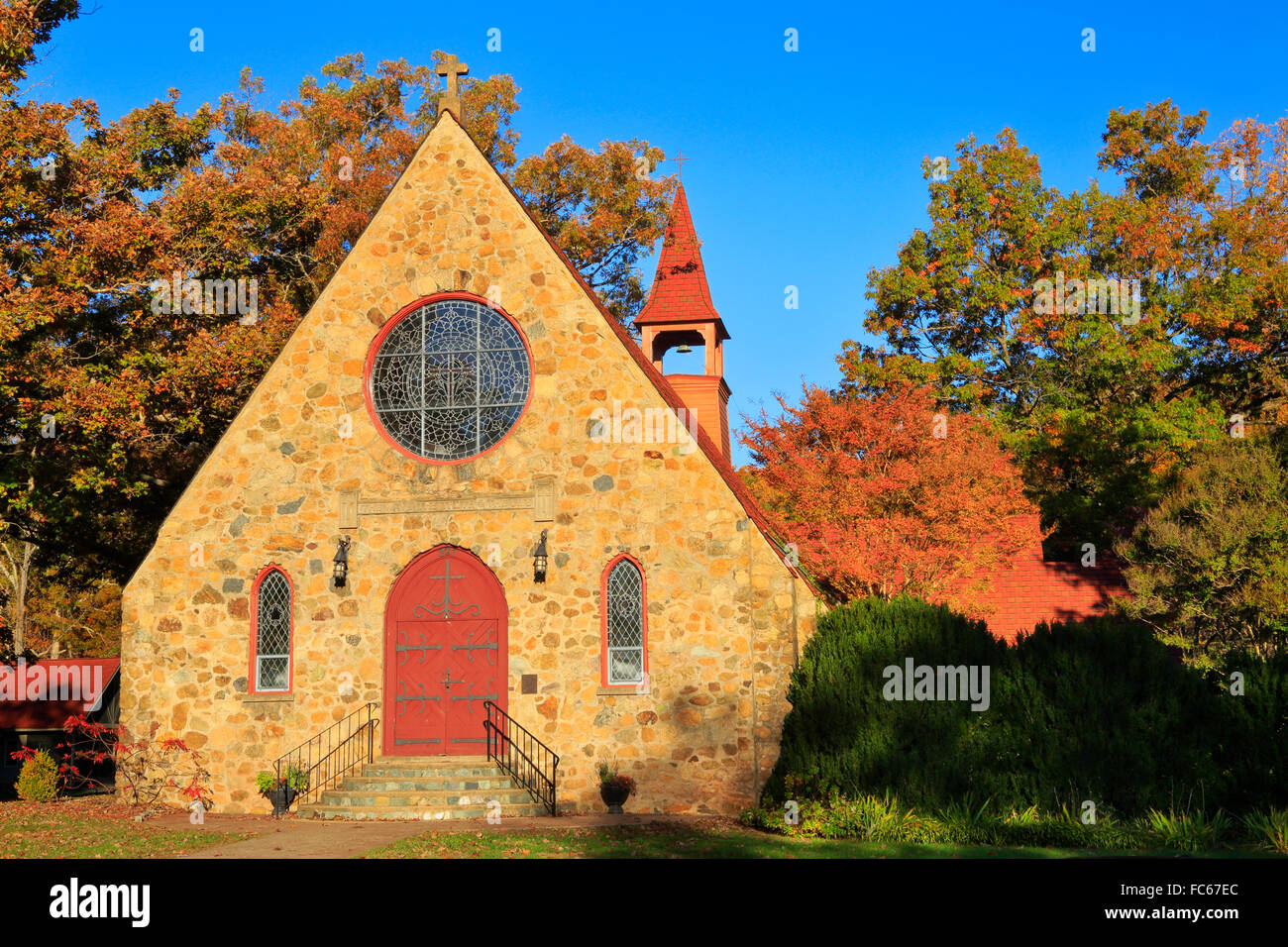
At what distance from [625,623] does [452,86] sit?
29.3 ft

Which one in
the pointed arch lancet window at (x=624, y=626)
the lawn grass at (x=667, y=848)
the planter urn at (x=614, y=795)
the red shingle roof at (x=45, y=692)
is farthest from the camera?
the red shingle roof at (x=45, y=692)

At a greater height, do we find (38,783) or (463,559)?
(463,559)

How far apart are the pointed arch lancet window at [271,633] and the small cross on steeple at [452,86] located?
25.3ft

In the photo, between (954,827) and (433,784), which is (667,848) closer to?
(954,827)

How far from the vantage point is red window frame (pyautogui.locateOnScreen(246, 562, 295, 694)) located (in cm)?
1656

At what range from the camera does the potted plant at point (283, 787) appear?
15719mm

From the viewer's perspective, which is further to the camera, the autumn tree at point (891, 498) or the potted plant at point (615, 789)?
the autumn tree at point (891, 498)

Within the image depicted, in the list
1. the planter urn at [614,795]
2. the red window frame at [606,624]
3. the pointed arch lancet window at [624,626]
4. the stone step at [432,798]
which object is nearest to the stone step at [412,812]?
the stone step at [432,798]

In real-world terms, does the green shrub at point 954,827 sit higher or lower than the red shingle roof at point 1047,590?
lower

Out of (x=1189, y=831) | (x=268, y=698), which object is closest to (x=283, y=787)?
(x=268, y=698)

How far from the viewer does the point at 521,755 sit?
15.7m

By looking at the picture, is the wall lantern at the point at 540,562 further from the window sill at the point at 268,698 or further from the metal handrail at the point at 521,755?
the window sill at the point at 268,698

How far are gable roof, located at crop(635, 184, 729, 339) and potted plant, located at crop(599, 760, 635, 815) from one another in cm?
1351
